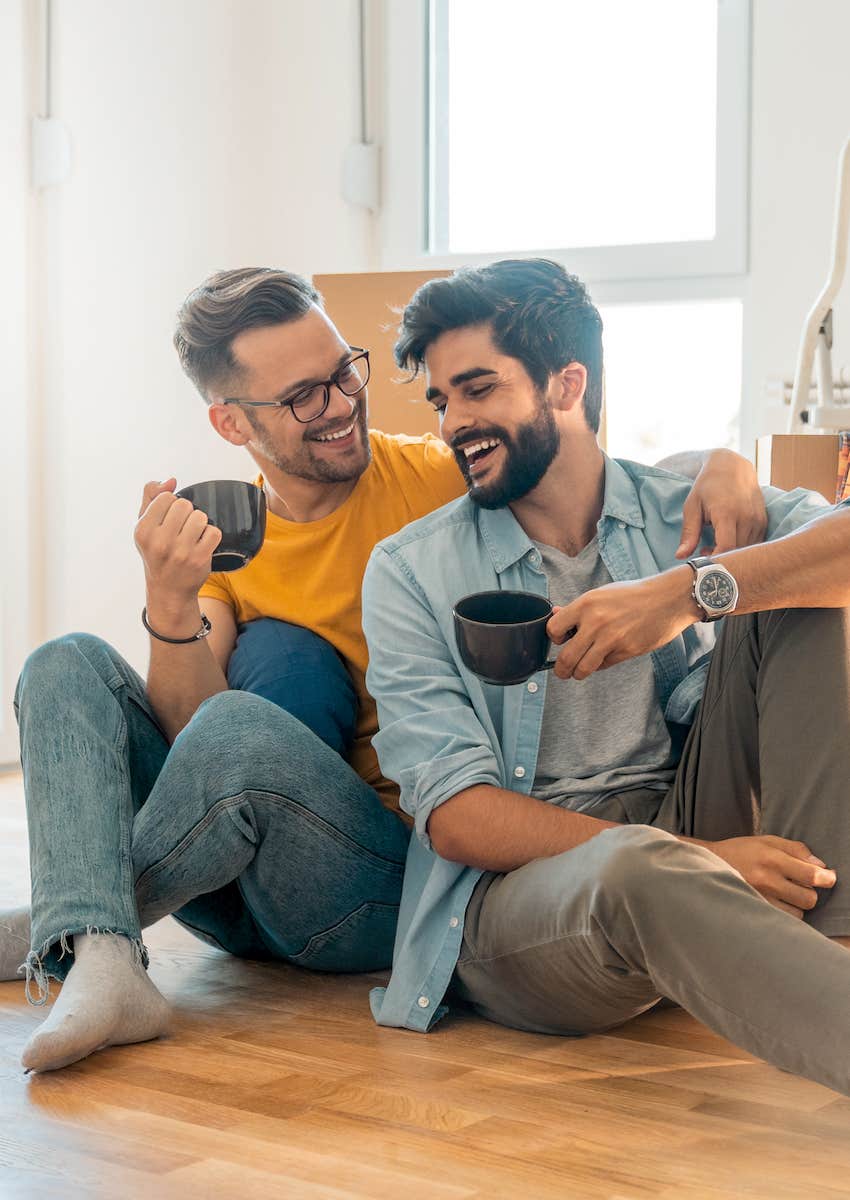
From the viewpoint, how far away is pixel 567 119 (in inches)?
162

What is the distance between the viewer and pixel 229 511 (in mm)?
1750

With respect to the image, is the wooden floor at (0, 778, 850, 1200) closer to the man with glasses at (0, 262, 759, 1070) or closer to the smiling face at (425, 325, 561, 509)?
the man with glasses at (0, 262, 759, 1070)

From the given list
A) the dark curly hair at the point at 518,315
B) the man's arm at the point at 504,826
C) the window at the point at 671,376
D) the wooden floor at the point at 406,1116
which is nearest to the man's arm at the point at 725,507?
the dark curly hair at the point at 518,315

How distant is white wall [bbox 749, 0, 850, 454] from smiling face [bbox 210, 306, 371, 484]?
2008 millimetres

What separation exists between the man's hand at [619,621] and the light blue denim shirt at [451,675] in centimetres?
16

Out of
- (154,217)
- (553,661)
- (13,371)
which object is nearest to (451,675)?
(553,661)

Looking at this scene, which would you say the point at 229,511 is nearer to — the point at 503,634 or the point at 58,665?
the point at 58,665

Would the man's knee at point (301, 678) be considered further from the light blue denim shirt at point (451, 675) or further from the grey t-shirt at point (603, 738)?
the grey t-shirt at point (603, 738)

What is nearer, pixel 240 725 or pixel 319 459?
pixel 240 725

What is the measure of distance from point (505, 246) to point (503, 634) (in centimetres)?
298

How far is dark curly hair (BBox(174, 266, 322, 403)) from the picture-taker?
2.02 meters

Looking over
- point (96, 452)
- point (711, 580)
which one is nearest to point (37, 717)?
point (711, 580)

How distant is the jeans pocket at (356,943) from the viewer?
5.85 feet

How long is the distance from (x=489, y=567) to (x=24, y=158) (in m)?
2.91
